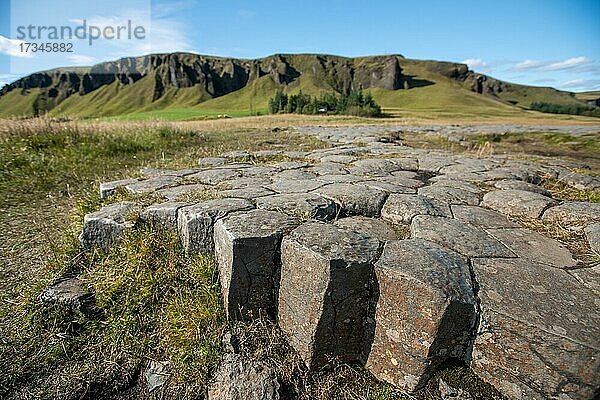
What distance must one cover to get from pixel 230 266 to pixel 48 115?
7.85 metres

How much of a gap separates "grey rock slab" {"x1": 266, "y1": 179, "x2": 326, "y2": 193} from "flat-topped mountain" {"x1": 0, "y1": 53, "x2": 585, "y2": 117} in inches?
4323

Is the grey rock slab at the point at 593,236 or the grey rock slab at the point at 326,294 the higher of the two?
the grey rock slab at the point at 593,236

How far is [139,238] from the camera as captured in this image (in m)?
2.17

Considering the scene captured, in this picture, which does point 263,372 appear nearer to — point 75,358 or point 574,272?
point 75,358

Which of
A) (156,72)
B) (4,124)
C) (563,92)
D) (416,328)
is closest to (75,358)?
(416,328)

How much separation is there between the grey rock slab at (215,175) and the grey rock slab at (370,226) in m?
1.28

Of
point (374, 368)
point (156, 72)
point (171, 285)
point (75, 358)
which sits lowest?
point (75, 358)

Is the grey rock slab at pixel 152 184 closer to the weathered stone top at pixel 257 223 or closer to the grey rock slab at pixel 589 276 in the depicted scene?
the weathered stone top at pixel 257 223

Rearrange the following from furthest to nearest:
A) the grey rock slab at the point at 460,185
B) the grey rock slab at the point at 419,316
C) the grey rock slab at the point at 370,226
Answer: the grey rock slab at the point at 460,185
the grey rock slab at the point at 370,226
the grey rock slab at the point at 419,316

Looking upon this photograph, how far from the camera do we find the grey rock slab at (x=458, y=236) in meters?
1.68

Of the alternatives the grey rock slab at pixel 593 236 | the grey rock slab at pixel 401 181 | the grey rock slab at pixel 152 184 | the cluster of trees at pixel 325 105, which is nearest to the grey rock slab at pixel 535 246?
Answer: the grey rock slab at pixel 593 236

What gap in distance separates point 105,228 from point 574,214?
118 inches

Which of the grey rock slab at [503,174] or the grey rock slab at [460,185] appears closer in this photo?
the grey rock slab at [460,185]

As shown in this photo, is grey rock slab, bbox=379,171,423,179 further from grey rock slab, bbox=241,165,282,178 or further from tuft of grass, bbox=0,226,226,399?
tuft of grass, bbox=0,226,226,399
